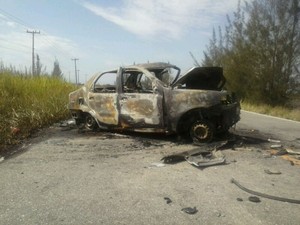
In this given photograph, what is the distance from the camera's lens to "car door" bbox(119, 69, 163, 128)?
8039 millimetres

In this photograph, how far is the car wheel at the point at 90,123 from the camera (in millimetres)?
9531

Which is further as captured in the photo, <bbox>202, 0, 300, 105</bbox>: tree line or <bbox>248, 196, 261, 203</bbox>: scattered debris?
<bbox>202, 0, 300, 105</bbox>: tree line

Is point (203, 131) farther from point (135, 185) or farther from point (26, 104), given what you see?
point (26, 104)

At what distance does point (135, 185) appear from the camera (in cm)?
515

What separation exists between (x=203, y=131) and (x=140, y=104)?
1.55 m

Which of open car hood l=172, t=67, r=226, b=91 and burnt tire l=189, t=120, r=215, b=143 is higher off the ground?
open car hood l=172, t=67, r=226, b=91

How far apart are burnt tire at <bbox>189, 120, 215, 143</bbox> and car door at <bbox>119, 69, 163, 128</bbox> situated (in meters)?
0.77

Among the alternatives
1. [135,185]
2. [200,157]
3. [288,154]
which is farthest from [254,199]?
[288,154]

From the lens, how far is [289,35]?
22.8 m

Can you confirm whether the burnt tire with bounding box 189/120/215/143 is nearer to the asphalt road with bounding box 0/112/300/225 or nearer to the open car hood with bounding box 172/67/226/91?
the asphalt road with bounding box 0/112/300/225

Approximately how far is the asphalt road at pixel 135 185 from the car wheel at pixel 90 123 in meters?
1.51

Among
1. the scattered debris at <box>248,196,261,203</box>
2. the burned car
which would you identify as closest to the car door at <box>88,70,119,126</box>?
the burned car

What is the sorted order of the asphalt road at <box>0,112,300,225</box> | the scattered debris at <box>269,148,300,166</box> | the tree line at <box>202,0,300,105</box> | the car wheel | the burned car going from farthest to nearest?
1. the tree line at <box>202,0,300,105</box>
2. the car wheel
3. the burned car
4. the scattered debris at <box>269,148,300,166</box>
5. the asphalt road at <box>0,112,300,225</box>

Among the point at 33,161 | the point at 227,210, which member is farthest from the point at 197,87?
the point at 227,210
